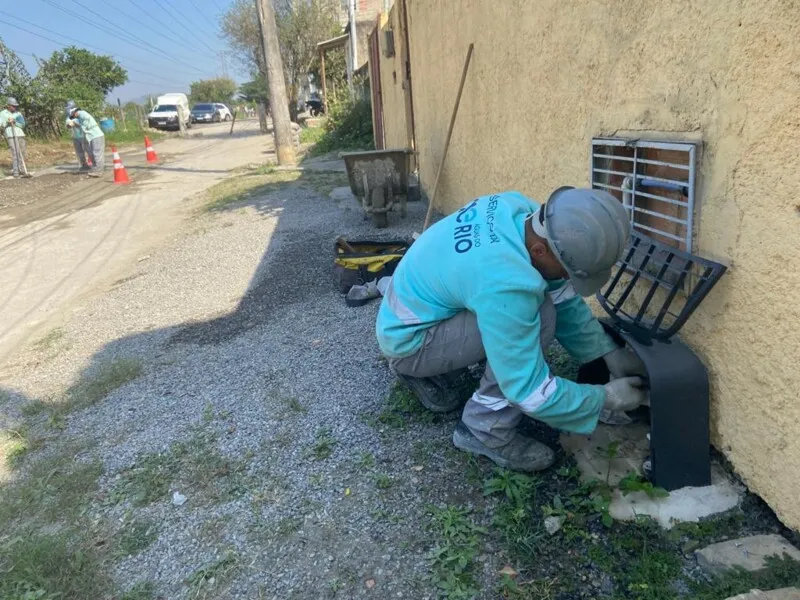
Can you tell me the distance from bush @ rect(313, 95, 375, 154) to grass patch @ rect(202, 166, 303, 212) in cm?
359

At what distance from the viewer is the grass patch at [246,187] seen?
1041cm

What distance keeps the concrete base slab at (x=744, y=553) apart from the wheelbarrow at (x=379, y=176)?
5415 mm

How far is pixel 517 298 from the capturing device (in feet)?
6.91

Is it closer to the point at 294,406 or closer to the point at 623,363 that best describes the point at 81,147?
the point at 294,406

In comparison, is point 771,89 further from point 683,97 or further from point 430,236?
point 430,236

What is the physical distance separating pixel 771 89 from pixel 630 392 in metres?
1.12

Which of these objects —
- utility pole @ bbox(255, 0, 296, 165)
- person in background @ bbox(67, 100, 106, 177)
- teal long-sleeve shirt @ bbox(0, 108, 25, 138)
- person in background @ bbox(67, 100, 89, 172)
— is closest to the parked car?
person in background @ bbox(67, 100, 89, 172)

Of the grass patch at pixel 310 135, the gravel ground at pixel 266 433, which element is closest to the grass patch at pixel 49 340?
the gravel ground at pixel 266 433

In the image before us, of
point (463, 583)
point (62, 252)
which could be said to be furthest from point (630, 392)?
point (62, 252)

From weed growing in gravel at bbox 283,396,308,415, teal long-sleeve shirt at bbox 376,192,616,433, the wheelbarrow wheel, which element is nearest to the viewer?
teal long-sleeve shirt at bbox 376,192,616,433

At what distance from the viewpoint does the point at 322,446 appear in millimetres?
2846

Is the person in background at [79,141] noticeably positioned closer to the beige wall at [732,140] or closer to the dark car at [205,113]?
the beige wall at [732,140]

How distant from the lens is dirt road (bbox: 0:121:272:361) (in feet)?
21.2

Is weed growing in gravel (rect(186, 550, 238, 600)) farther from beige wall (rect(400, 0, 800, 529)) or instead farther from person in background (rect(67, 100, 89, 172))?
person in background (rect(67, 100, 89, 172))
